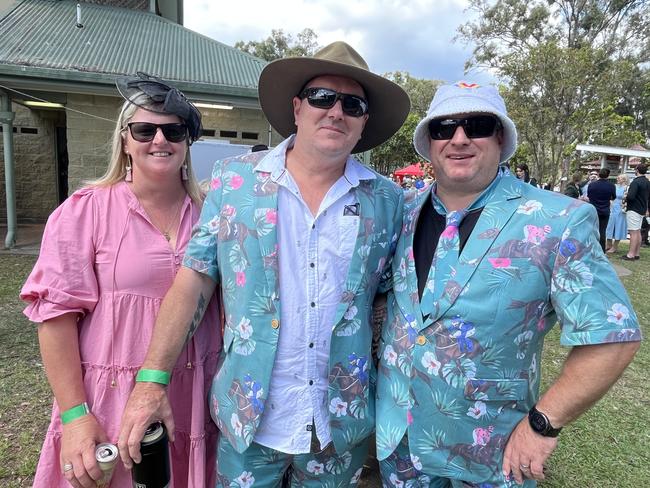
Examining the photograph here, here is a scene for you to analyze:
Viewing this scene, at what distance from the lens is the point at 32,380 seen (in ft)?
12.9

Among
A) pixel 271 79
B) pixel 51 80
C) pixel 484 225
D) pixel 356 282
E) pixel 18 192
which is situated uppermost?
pixel 51 80

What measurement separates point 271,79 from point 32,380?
3573mm

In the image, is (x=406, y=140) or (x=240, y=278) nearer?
(x=240, y=278)

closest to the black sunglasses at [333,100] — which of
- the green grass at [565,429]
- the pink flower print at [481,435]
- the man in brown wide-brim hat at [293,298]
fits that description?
the man in brown wide-brim hat at [293,298]

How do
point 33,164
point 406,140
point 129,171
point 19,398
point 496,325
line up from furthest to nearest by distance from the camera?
1. point 406,140
2. point 33,164
3. point 19,398
4. point 129,171
5. point 496,325

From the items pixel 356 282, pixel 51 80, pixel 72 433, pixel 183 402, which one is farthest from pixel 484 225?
pixel 51 80

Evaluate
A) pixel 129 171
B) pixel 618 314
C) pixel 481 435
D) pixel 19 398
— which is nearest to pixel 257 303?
pixel 129 171

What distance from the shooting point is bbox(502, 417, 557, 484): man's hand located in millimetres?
1496

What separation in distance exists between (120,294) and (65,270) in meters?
0.20

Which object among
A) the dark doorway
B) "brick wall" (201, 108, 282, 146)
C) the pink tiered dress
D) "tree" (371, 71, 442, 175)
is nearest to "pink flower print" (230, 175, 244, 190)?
the pink tiered dress

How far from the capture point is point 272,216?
5.42ft

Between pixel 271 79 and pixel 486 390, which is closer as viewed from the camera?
pixel 486 390

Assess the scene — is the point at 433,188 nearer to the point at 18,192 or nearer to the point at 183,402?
the point at 183,402

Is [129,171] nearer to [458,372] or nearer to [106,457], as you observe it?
[106,457]
